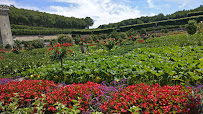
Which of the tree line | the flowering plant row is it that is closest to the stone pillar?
the tree line

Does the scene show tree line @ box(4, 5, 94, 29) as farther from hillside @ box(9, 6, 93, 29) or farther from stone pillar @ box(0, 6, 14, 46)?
stone pillar @ box(0, 6, 14, 46)

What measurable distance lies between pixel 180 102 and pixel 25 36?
142ft

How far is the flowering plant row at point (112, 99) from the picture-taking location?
2.60 metres

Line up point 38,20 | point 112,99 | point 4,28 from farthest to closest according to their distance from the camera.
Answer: point 38,20, point 4,28, point 112,99

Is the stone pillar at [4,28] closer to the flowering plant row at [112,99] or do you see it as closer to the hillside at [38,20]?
the hillside at [38,20]

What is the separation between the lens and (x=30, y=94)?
351 centimetres

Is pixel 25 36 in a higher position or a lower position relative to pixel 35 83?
higher

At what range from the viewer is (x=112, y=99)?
3.16 metres

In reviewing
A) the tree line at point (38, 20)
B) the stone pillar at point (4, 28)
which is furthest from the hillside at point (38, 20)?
the stone pillar at point (4, 28)

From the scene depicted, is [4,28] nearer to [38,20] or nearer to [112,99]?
[38,20]

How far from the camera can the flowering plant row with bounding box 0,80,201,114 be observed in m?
2.60

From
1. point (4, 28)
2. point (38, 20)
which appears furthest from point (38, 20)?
point (4, 28)

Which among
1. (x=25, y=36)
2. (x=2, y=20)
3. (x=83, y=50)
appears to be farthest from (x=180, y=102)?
(x=25, y=36)

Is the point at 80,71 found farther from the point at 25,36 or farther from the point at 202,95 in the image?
the point at 25,36
